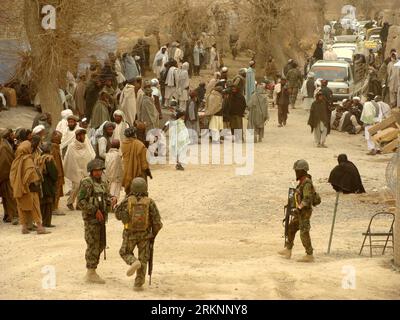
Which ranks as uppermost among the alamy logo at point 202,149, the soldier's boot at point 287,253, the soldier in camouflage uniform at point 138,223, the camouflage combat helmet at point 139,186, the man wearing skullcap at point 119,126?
the camouflage combat helmet at point 139,186

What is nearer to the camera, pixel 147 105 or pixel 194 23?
pixel 147 105

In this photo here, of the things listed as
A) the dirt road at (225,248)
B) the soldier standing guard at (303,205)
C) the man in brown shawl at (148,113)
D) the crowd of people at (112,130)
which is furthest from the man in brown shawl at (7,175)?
the man in brown shawl at (148,113)

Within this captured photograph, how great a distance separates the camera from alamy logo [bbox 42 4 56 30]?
73.2ft

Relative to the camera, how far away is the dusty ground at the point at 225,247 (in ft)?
37.9

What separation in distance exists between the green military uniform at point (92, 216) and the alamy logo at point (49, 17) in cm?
1098

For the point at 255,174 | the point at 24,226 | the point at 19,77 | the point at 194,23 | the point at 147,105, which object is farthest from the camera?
the point at 194,23

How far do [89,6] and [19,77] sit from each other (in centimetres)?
245

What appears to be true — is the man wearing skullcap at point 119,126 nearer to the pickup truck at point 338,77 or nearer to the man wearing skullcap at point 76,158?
the man wearing skullcap at point 76,158

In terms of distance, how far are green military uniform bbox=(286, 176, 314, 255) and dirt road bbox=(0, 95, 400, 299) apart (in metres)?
0.34

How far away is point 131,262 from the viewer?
11.3m

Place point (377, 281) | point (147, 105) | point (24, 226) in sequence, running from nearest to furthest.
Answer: point (377, 281) → point (24, 226) → point (147, 105)

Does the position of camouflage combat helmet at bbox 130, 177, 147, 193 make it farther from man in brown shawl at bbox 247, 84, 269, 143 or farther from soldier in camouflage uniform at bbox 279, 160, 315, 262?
man in brown shawl at bbox 247, 84, 269, 143

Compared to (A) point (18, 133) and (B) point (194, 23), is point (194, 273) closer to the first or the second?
(A) point (18, 133)
